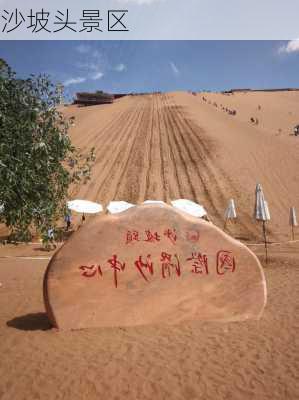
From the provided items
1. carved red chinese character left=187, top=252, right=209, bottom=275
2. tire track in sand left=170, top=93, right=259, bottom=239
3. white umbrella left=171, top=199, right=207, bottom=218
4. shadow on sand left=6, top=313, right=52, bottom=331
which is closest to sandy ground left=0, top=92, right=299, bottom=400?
shadow on sand left=6, top=313, right=52, bottom=331

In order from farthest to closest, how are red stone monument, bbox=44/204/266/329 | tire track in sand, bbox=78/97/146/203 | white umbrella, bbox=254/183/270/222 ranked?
tire track in sand, bbox=78/97/146/203 < white umbrella, bbox=254/183/270/222 < red stone monument, bbox=44/204/266/329

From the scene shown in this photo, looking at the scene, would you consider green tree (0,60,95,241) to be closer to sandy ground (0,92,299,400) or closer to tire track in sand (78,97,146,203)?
sandy ground (0,92,299,400)

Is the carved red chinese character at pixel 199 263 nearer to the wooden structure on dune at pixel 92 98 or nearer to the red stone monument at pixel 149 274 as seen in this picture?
the red stone monument at pixel 149 274

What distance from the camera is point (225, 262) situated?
8094mm

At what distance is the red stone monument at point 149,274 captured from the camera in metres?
7.62

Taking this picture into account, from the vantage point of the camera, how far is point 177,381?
616 centimetres

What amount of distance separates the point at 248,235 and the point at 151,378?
16.7m

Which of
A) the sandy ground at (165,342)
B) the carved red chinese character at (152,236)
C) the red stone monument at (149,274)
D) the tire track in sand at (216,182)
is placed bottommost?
the sandy ground at (165,342)

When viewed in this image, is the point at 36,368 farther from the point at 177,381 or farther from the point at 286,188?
the point at 286,188

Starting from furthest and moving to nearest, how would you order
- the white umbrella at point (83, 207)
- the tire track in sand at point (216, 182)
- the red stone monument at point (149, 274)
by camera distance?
the tire track in sand at point (216, 182)
the white umbrella at point (83, 207)
the red stone monument at point (149, 274)

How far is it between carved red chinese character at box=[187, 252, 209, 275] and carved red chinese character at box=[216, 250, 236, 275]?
26 centimetres

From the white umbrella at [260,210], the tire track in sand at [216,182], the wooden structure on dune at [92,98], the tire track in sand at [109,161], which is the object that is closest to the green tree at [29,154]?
the white umbrella at [260,210]

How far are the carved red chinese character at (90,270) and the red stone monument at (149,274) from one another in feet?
0.06

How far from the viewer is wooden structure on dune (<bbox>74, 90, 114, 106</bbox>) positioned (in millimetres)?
85188
